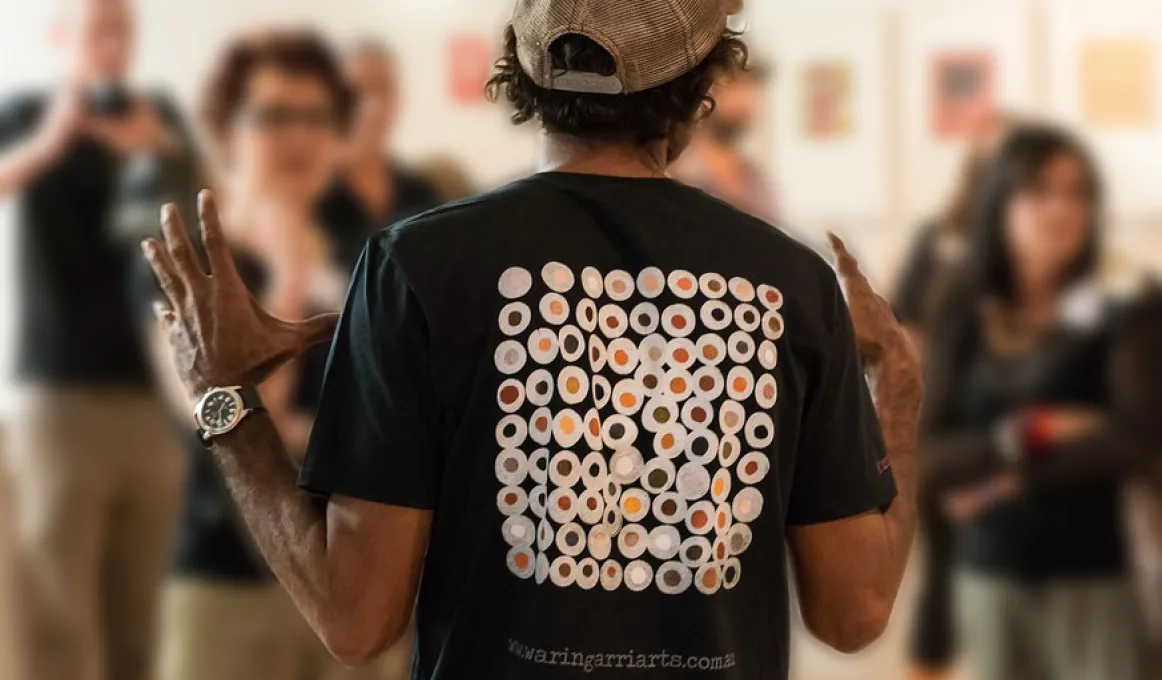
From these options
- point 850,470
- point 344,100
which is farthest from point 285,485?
point 344,100

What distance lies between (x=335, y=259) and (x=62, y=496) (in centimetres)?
77

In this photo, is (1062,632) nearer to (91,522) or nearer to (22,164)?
(91,522)

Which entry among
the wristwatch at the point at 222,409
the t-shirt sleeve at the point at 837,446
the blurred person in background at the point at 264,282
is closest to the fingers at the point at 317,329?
the wristwatch at the point at 222,409

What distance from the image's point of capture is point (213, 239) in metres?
1.29

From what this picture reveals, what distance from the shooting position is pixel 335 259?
3.20 m

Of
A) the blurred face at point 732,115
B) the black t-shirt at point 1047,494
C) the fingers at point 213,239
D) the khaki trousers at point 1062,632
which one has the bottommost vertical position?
the khaki trousers at point 1062,632

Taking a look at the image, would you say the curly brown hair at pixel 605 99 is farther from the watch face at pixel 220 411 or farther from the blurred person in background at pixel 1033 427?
the blurred person in background at pixel 1033 427

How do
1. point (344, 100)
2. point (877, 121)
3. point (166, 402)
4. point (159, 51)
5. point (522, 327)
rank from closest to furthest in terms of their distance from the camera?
1. point (522, 327)
2. point (344, 100)
3. point (166, 402)
4. point (159, 51)
5. point (877, 121)

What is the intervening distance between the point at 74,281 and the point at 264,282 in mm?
754

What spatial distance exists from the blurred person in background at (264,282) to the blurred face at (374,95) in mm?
355

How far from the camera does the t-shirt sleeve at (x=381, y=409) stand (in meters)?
1.12

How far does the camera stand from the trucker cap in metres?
1.16

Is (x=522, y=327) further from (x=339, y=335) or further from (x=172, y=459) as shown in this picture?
(x=172, y=459)

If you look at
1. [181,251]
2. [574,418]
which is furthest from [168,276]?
[574,418]
